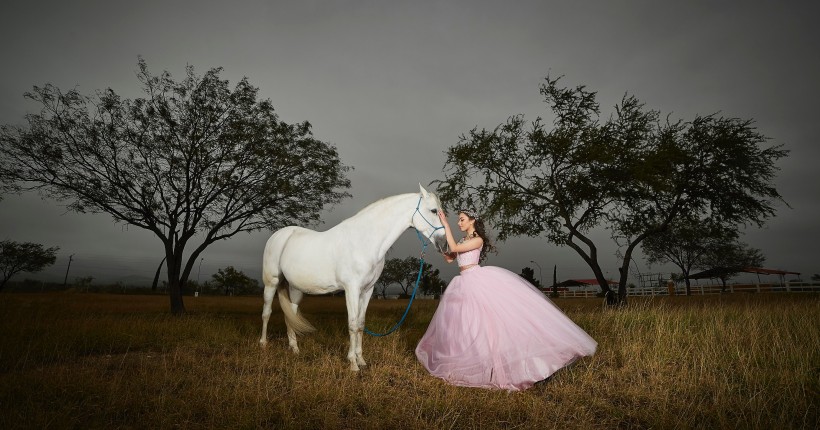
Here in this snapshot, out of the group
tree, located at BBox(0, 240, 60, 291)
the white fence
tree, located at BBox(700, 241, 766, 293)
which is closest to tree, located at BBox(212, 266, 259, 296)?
tree, located at BBox(0, 240, 60, 291)

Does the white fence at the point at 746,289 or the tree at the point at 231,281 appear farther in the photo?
the tree at the point at 231,281

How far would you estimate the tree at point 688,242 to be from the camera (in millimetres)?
16344

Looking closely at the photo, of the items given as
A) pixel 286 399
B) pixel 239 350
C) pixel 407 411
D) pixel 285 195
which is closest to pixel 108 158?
pixel 285 195

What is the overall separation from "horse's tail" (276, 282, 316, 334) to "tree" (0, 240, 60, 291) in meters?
58.4

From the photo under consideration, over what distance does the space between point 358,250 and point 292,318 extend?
239cm

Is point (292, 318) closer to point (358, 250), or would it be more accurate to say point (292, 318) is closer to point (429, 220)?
point (358, 250)

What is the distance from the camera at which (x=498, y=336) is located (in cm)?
423

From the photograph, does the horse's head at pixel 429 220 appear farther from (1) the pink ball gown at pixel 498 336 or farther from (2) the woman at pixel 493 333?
(1) the pink ball gown at pixel 498 336

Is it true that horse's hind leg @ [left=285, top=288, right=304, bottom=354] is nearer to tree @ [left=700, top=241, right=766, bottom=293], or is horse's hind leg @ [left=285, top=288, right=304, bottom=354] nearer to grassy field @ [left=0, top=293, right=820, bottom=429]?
grassy field @ [left=0, top=293, right=820, bottom=429]

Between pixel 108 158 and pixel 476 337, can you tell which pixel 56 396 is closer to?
pixel 476 337

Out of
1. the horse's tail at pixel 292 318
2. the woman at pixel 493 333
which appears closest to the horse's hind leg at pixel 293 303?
the horse's tail at pixel 292 318

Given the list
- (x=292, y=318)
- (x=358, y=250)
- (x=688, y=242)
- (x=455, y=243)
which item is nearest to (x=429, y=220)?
(x=455, y=243)

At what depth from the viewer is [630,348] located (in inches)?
215

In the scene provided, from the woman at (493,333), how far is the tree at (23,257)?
62231 millimetres
